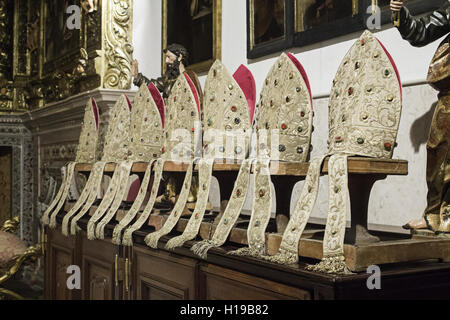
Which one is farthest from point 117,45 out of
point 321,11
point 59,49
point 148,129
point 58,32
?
point 321,11

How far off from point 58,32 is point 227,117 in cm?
547

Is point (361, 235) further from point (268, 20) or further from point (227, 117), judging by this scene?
point (268, 20)

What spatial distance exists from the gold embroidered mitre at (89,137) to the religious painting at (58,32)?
2435 mm

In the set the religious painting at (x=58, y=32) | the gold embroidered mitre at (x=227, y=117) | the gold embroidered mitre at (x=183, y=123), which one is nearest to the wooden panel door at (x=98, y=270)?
the gold embroidered mitre at (x=183, y=123)

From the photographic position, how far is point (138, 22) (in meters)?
6.24

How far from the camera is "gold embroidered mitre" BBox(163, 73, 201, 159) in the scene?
11.0ft

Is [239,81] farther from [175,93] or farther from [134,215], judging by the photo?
[134,215]

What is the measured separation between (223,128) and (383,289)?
1283 millimetres

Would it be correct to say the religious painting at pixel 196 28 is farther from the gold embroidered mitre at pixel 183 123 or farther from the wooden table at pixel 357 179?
the wooden table at pixel 357 179

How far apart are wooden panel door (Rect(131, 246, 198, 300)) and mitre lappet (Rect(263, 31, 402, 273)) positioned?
0.64 meters

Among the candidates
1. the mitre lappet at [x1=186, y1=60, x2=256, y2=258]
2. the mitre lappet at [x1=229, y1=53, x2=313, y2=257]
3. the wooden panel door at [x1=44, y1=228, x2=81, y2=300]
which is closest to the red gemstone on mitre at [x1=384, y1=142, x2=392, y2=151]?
the mitre lappet at [x1=229, y1=53, x2=313, y2=257]

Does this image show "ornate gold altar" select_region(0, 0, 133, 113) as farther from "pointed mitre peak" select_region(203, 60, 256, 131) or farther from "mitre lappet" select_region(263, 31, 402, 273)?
"mitre lappet" select_region(263, 31, 402, 273)

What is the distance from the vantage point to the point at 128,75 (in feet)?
20.3
